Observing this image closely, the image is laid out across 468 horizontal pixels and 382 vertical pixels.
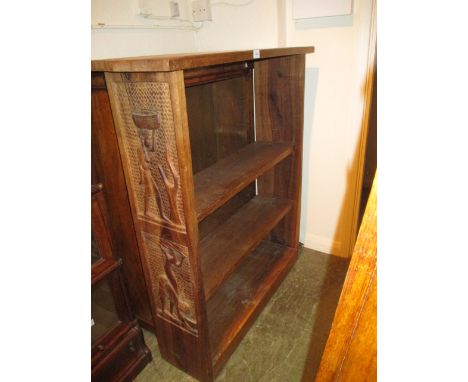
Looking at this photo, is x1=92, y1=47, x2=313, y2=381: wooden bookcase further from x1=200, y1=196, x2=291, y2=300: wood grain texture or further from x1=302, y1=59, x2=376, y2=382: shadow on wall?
x1=302, y1=59, x2=376, y2=382: shadow on wall

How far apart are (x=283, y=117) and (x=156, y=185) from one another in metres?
1.00

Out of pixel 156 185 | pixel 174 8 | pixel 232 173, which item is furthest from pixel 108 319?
pixel 174 8

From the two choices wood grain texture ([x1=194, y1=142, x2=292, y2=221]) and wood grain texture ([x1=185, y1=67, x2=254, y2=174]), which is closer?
wood grain texture ([x1=194, y1=142, x2=292, y2=221])

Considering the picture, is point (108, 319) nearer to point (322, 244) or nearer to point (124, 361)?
point (124, 361)

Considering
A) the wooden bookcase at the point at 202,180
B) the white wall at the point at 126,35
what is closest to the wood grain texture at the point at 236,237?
the wooden bookcase at the point at 202,180

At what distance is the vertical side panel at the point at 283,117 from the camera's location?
1.64m

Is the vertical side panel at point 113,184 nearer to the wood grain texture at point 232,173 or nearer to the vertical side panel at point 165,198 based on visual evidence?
the vertical side panel at point 165,198

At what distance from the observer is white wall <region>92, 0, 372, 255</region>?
4.82 ft

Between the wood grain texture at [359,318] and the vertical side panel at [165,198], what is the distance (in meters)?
0.57

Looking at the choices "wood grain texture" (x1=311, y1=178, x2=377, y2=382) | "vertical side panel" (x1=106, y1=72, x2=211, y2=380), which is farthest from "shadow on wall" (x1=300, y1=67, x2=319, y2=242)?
"wood grain texture" (x1=311, y1=178, x2=377, y2=382)

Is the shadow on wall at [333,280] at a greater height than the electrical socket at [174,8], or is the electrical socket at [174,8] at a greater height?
the electrical socket at [174,8]

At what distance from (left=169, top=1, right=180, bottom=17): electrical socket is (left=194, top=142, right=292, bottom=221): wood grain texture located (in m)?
0.84
